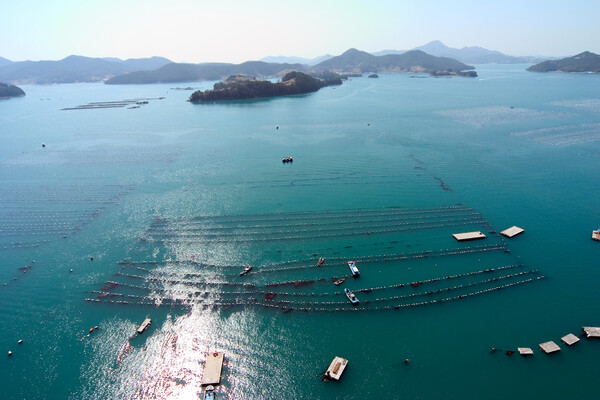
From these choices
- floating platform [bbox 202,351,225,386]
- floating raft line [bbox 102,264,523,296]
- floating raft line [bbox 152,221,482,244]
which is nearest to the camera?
floating platform [bbox 202,351,225,386]

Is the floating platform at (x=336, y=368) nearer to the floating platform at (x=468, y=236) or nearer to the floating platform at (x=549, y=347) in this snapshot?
the floating platform at (x=549, y=347)

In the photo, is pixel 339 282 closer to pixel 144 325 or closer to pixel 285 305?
pixel 285 305

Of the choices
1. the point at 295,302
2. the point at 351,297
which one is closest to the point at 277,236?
the point at 295,302

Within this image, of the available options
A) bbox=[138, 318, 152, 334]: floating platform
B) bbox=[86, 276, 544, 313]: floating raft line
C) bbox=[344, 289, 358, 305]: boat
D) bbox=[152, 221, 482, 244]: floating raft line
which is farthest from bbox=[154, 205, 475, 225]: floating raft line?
bbox=[138, 318, 152, 334]: floating platform

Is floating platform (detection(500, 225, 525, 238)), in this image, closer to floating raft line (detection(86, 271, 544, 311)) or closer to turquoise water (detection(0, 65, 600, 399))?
turquoise water (detection(0, 65, 600, 399))

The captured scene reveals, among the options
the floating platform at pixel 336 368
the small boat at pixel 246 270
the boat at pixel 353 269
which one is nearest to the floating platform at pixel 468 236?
the boat at pixel 353 269
